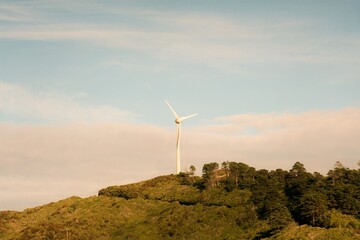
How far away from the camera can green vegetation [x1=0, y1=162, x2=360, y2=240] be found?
13038cm

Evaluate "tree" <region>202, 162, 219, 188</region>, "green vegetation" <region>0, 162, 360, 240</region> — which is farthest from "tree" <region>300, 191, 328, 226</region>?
"tree" <region>202, 162, 219, 188</region>

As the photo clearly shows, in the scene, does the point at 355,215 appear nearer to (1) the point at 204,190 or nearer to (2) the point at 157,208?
(1) the point at 204,190

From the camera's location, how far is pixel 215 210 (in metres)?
153

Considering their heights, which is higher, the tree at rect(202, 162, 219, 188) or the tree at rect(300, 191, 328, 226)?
the tree at rect(202, 162, 219, 188)

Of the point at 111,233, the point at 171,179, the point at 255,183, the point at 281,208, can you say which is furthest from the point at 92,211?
the point at 281,208

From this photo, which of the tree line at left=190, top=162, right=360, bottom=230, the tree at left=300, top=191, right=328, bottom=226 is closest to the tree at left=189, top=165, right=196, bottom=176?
the tree line at left=190, top=162, right=360, bottom=230

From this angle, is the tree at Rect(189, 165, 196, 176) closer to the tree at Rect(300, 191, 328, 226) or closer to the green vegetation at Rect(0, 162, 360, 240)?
the green vegetation at Rect(0, 162, 360, 240)

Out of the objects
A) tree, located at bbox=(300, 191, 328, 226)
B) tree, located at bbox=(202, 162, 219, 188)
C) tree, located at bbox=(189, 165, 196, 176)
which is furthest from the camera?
tree, located at bbox=(189, 165, 196, 176)

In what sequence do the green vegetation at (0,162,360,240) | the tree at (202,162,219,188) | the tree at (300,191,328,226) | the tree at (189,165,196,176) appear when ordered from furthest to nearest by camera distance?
the tree at (189,165,196,176), the tree at (202,162,219,188), the green vegetation at (0,162,360,240), the tree at (300,191,328,226)

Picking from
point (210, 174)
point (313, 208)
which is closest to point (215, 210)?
point (210, 174)

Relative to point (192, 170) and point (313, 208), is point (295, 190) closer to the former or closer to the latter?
point (313, 208)

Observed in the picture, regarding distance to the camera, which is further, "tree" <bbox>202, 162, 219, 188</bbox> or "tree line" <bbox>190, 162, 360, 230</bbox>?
"tree" <bbox>202, 162, 219, 188</bbox>

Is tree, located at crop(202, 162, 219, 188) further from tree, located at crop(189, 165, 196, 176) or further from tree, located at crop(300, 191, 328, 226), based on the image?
tree, located at crop(300, 191, 328, 226)

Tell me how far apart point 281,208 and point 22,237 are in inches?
3044
